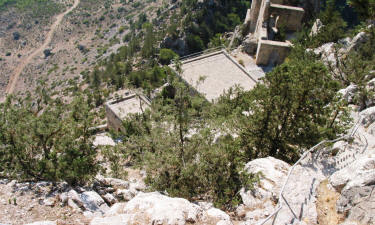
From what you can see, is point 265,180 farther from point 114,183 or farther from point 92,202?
point 114,183

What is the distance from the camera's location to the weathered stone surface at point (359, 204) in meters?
7.03

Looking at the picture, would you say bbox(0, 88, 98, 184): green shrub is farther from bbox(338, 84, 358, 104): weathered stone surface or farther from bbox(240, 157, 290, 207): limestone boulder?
bbox(338, 84, 358, 104): weathered stone surface

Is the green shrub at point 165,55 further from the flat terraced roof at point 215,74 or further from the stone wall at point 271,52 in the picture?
the stone wall at point 271,52

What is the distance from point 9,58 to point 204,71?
101 m

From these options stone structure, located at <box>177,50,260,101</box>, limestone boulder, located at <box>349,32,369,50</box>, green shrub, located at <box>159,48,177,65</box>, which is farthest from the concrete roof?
green shrub, located at <box>159,48,177,65</box>

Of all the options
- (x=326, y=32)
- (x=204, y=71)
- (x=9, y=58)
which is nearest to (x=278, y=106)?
(x=204, y=71)

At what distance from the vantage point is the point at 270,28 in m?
31.2

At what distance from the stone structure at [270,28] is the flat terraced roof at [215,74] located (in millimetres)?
3420

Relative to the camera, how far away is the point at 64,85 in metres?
82.8

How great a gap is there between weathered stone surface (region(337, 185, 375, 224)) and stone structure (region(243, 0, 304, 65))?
22.2 meters

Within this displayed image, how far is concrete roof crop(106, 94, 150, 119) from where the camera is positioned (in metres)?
26.6

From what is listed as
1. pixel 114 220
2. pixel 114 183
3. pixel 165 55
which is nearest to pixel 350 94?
pixel 114 183

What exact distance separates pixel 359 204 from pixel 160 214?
17.8 feet

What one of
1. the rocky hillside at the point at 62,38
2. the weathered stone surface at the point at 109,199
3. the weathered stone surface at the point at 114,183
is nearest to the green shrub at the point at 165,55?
the rocky hillside at the point at 62,38
